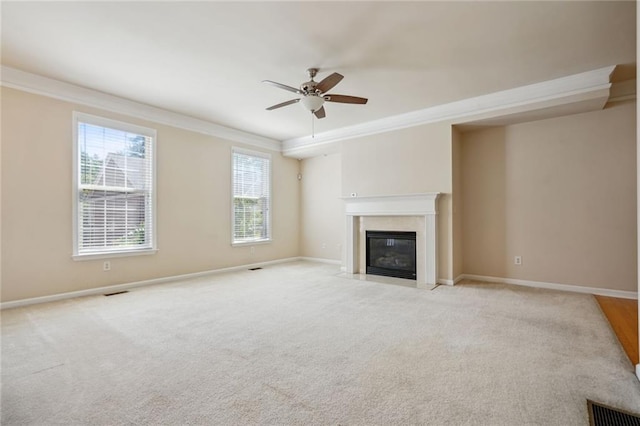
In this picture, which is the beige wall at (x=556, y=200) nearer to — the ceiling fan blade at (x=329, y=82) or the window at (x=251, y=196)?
the ceiling fan blade at (x=329, y=82)

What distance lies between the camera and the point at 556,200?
14.2ft

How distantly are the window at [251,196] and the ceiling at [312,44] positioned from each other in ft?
6.68

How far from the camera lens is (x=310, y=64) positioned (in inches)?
132

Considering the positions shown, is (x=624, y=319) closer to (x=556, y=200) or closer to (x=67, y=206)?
(x=556, y=200)

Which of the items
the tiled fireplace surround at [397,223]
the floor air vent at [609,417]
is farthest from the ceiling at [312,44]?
the floor air vent at [609,417]

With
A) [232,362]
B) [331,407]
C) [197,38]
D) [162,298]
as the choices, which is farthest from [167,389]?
[197,38]

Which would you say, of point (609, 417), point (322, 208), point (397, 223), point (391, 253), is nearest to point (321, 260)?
point (322, 208)

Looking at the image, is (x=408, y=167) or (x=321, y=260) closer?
(x=408, y=167)

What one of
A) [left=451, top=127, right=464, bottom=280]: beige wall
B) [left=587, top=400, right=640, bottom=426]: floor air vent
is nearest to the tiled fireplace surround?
[left=451, top=127, right=464, bottom=280]: beige wall

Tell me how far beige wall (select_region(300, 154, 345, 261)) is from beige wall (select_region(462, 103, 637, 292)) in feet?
8.57

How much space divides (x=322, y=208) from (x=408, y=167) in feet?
8.11

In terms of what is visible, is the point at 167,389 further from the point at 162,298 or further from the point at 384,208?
the point at 384,208

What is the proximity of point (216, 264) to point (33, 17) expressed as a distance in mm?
4091

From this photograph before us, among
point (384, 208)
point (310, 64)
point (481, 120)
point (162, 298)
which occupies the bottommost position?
point (162, 298)
